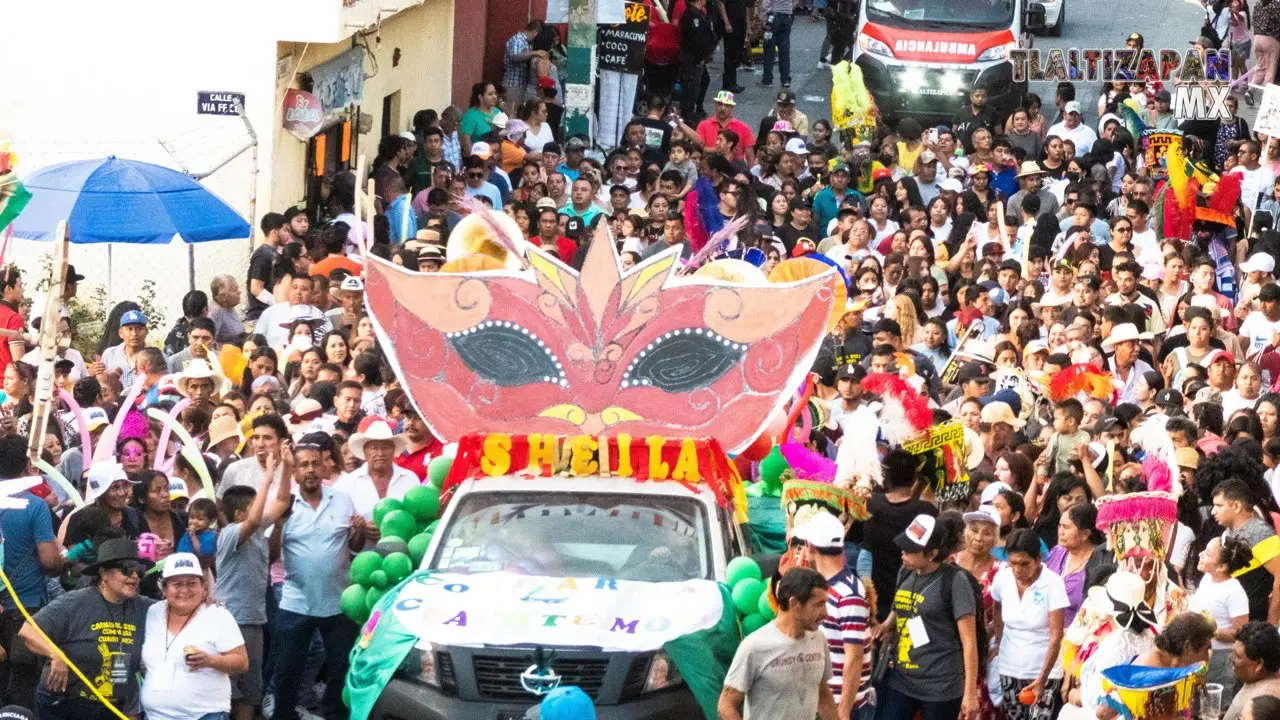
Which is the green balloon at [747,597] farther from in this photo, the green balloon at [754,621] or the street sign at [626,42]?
the street sign at [626,42]

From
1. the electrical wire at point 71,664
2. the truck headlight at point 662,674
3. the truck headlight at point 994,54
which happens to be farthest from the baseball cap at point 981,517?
the truck headlight at point 994,54

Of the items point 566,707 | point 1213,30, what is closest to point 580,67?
point 1213,30

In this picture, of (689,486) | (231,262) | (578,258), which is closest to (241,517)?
(689,486)

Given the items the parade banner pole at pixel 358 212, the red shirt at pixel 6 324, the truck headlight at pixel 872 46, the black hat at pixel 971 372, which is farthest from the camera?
the truck headlight at pixel 872 46

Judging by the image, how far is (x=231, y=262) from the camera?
808 inches

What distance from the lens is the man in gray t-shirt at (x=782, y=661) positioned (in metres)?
9.38

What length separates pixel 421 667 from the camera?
9914 millimetres

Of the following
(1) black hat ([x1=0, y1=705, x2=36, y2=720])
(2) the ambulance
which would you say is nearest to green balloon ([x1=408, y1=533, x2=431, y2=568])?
(1) black hat ([x1=0, y1=705, x2=36, y2=720])

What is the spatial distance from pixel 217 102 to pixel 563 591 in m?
10.8

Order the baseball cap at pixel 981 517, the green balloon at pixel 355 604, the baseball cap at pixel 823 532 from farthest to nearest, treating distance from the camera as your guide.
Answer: the baseball cap at pixel 981 517 < the green balloon at pixel 355 604 < the baseball cap at pixel 823 532

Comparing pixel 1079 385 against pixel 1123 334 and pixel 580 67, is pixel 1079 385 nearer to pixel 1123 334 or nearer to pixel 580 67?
pixel 1123 334

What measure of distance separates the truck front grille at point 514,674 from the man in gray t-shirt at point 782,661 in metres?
0.61

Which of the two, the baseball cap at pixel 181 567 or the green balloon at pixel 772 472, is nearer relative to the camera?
the baseball cap at pixel 181 567

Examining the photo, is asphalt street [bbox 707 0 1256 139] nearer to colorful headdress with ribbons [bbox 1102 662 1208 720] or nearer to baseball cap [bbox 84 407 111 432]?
baseball cap [bbox 84 407 111 432]
